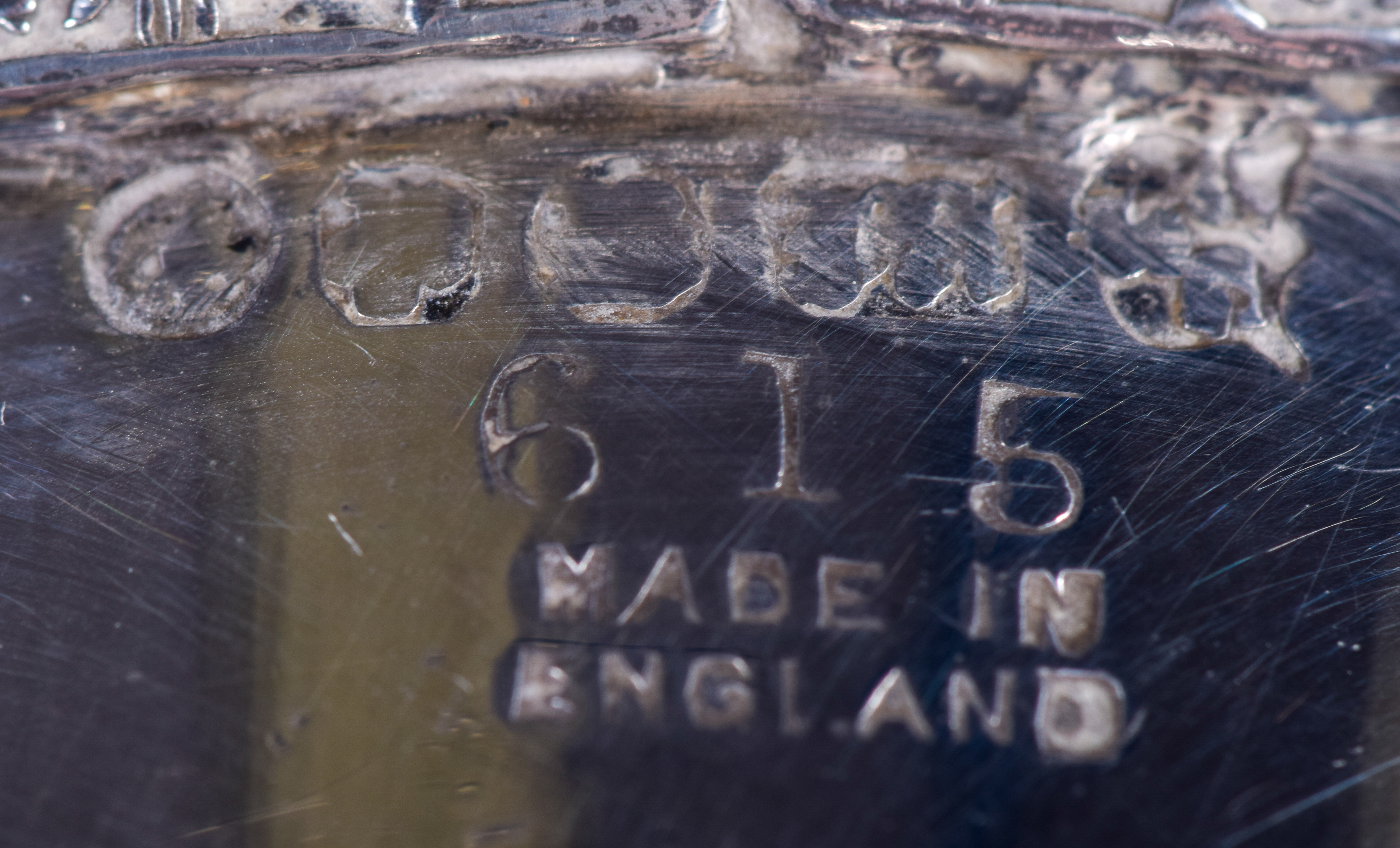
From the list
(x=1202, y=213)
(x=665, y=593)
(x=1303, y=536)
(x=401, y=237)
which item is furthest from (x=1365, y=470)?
(x=401, y=237)

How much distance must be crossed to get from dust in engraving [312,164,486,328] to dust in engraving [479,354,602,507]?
6cm

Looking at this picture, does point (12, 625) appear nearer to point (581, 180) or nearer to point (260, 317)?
point (260, 317)

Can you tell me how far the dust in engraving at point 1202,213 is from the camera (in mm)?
510

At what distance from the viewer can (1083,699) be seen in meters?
0.45

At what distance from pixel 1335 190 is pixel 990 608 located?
0.36 metres

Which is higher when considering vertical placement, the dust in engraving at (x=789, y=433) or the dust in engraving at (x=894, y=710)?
the dust in engraving at (x=789, y=433)

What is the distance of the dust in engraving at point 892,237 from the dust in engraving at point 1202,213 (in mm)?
57

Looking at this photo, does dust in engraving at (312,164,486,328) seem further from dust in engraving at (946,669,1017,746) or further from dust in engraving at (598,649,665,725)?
dust in engraving at (946,669,1017,746)

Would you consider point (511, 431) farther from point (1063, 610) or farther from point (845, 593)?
point (1063, 610)

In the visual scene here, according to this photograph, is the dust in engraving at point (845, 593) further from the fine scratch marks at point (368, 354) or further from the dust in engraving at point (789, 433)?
the fine scratch marks at point (368, 354)

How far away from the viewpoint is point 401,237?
512mm

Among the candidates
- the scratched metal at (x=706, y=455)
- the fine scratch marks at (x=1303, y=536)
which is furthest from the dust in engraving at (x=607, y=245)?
the fine scratch marks at (x=1303, y=536)

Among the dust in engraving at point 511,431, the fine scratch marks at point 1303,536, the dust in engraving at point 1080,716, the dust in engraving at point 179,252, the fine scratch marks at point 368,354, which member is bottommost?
the dust in engraving at point 1080,716

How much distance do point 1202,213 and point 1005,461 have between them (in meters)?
0.21
